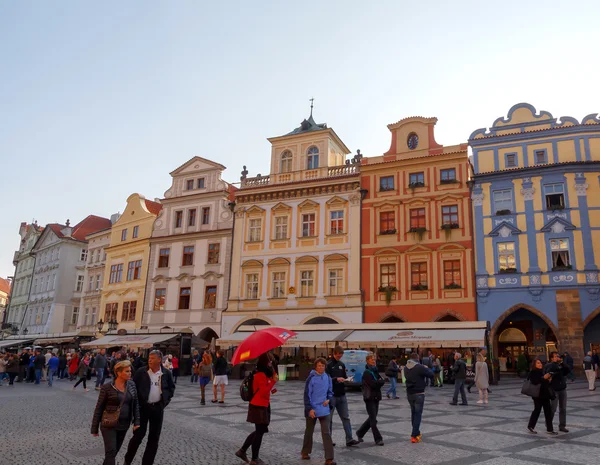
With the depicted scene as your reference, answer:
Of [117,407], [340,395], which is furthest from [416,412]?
[117,407]

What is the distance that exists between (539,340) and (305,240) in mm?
14934

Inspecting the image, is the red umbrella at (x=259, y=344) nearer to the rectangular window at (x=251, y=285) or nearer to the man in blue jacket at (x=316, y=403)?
the man in blue jacket at (x=316, y=403)

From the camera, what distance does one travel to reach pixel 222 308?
115ft

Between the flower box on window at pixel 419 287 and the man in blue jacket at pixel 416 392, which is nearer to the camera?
the man in blue jacket at pixel 416 392

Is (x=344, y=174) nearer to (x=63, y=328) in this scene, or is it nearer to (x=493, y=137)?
(x=493, y=137)

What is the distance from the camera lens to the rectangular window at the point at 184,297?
3669 cm

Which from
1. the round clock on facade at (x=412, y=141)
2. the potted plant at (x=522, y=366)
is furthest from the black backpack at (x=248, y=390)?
the round clock on facade at (x=412, y=141)

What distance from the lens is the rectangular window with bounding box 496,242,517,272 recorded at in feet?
94.3

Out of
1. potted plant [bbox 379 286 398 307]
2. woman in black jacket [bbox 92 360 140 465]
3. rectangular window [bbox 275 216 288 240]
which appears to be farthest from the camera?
rectangular window [bbox 275 216 288 240]

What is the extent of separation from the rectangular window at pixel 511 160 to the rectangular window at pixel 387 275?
29.2 feet

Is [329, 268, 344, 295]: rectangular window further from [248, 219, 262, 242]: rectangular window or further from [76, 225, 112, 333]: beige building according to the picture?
[76, 225, 112, 333]: beige building

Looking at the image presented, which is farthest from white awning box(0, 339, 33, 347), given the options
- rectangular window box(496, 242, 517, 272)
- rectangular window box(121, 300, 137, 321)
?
rectangular window box(496, 242, 517, 272)

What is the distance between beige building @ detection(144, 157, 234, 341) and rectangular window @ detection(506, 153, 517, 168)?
18343 mm

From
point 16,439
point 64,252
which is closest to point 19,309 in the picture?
point 64,252
